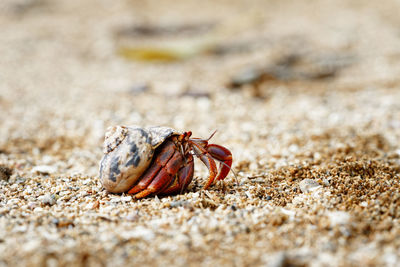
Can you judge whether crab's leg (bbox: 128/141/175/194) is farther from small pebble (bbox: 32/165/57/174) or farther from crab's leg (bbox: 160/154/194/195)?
small pebble (bbox: 32/165/57/174)

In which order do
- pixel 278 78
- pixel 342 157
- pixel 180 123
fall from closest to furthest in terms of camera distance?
pixel 342 157 < pixel 180 123 < pixel 278 78

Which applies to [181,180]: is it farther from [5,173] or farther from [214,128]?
[214,128]

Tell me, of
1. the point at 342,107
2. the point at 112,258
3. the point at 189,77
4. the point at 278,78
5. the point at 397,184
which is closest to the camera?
the point at 112,258

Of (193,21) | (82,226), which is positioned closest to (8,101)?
(82,226)

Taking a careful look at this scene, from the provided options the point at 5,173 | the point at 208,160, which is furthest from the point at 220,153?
the point at 5,173

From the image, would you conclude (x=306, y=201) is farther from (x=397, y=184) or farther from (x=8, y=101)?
(x=8, y=101)

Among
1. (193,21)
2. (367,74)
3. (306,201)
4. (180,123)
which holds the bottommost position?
(306,201)
